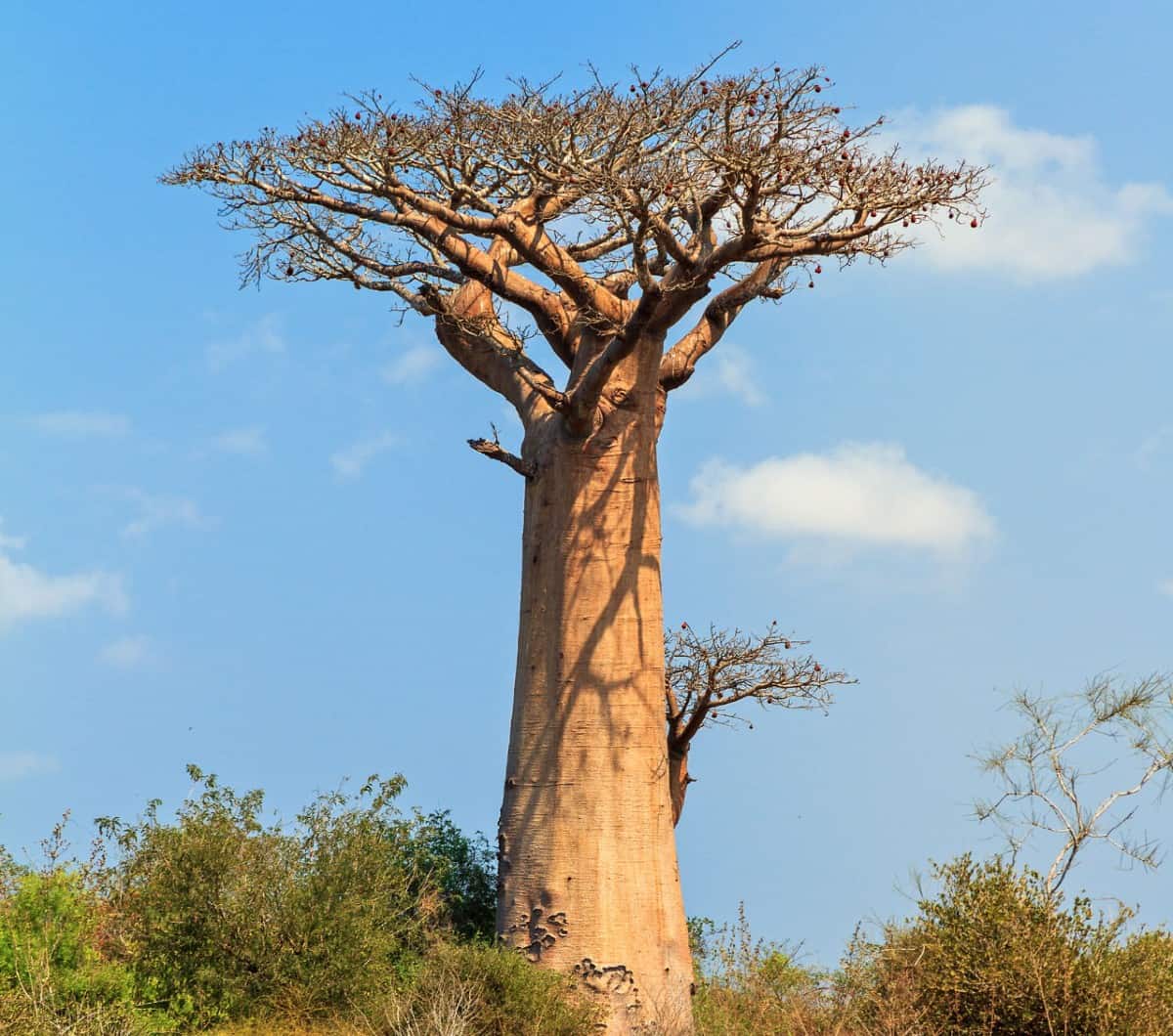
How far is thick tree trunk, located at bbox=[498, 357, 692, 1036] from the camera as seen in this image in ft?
32.8

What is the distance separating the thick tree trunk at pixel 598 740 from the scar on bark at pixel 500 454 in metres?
0.09

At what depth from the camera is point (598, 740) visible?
1031cm

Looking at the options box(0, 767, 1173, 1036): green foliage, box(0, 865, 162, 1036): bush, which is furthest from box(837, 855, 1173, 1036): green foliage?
box(0, 865, 162, 1036): bush

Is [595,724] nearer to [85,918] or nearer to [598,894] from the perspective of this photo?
[598,894]

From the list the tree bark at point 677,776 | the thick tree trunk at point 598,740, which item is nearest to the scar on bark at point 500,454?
the thick tree trunk at point 598,740

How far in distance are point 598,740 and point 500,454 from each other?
225 centimetres

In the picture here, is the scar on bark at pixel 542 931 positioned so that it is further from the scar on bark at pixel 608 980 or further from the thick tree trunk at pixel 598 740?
the scar on bark at pixel 608 980

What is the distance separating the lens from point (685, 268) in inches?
389

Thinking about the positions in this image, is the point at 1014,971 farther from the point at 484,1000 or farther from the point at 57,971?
the point at 57,971

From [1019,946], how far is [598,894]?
2827 millimetres

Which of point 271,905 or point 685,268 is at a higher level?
point 685,268

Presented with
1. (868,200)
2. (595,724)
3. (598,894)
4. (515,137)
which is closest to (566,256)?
(515,137)

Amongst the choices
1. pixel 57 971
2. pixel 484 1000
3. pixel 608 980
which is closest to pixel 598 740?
pixel 608 980

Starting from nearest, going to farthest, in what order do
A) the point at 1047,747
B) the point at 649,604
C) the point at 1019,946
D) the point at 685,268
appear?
the point at 1019,946, the point at 685,268, the point at 649,604, the point at 1047,747
